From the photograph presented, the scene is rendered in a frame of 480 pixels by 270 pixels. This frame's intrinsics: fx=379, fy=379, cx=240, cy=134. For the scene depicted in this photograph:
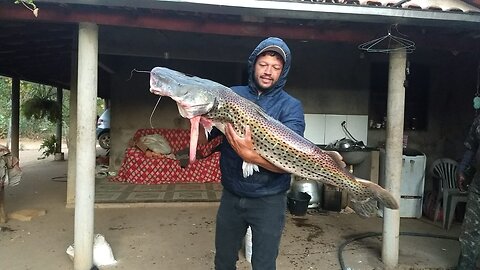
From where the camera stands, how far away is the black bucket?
19.8 ft

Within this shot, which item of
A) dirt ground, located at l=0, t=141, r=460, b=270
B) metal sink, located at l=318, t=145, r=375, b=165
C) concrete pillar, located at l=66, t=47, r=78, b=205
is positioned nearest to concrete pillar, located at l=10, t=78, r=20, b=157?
dirt ground, located at l=0, t=141, r=460, b=270

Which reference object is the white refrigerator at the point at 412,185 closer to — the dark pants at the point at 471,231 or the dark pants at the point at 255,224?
the dark pants at the point at 471,231

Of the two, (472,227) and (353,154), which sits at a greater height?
(353,154)

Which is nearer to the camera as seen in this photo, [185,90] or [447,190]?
[185,90]

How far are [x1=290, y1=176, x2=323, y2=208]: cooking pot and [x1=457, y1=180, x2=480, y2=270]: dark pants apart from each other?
2835 millimetres

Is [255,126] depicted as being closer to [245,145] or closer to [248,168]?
[245,145]

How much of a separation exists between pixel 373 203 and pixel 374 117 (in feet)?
17.1

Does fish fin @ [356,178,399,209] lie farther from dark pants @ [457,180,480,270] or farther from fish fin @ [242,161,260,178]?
dark pants @ [457,180,480,270]

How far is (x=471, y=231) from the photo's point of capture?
3729mm

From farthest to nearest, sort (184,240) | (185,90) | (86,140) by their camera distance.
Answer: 1. (184,240)
2. (86,140)
3. (185,90)

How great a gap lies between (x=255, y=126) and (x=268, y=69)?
44cm

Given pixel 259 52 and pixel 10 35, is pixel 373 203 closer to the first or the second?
pixel 259 52

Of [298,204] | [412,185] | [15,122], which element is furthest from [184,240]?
[15,122]

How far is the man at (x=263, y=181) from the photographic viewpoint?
2.31 metres
